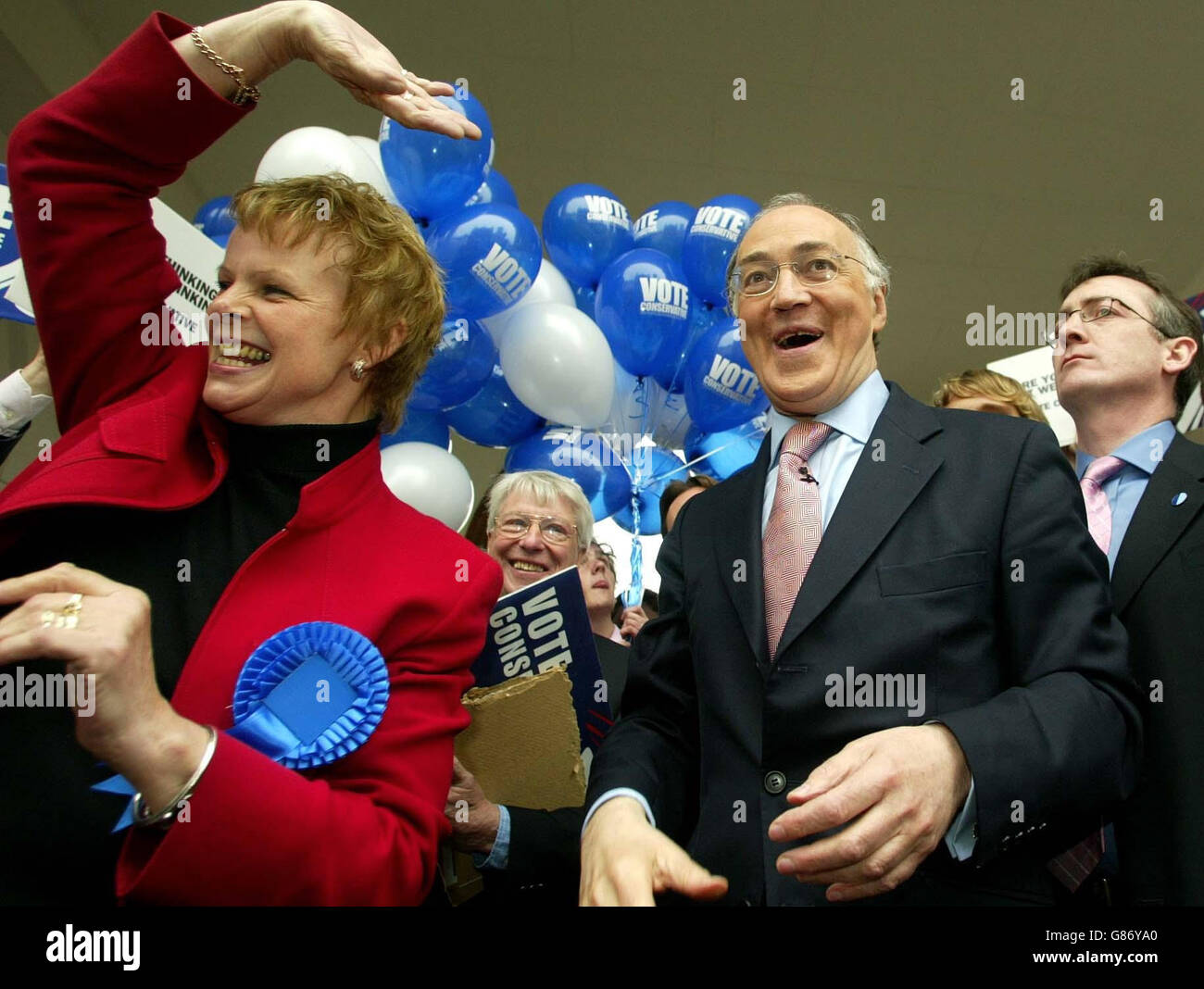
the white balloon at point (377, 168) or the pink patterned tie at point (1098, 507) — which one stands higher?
the white balloon at point (377, 168)

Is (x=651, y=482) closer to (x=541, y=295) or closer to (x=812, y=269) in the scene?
(x=541, y=295)

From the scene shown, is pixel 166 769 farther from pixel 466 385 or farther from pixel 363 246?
pixel 466 385

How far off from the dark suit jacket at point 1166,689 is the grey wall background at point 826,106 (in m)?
4.00

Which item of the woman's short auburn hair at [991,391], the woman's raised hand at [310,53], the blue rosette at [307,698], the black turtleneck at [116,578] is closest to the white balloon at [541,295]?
the woman's short auburn hair at [991,391]

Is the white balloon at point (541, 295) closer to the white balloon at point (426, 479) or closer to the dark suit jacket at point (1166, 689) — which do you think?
the white balloon at point (426, 479)

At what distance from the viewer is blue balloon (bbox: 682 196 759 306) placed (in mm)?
3811

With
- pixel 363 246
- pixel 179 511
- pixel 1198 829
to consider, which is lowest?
pixel 1198 829

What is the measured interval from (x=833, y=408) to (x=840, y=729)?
1.54 ft

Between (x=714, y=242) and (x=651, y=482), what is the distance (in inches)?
34.4

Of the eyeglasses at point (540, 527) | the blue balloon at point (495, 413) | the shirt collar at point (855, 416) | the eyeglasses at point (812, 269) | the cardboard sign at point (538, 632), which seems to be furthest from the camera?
the blue balloon at point (495, 413)

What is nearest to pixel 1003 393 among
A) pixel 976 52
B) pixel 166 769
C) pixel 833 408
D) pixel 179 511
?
pixel 833 408

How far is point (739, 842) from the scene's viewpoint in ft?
4.01

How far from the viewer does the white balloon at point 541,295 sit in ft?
11.9

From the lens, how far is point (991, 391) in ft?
8.97
